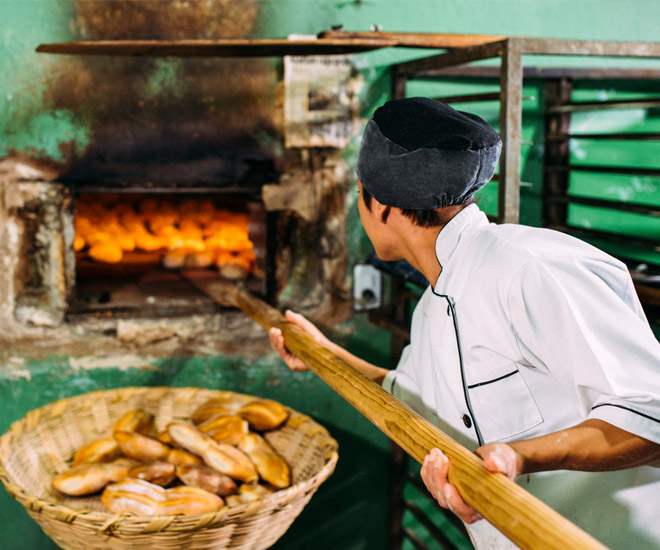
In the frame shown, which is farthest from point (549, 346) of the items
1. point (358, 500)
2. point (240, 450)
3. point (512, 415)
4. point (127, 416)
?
point (358, 500)

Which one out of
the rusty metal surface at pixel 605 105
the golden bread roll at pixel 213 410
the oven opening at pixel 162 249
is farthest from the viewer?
the oven opening at pixel 162 249

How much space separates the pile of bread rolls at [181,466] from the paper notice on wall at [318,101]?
1050mm

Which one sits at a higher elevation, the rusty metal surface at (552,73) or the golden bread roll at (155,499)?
the rusty metal surface at (552,73)

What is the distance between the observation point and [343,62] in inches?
100

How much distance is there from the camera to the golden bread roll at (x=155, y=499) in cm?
170

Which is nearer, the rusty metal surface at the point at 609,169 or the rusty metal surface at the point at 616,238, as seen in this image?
the rusty metal surface at the point at 609,169

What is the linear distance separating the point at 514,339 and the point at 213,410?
1.26 m

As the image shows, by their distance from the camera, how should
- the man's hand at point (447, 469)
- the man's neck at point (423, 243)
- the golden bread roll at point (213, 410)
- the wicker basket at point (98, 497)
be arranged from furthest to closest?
the golden bread roll at point (213, 410)
the wicker basket at point (98, 497)
the man's neck at point (423, 243)
the man's hand at point (447, 469)

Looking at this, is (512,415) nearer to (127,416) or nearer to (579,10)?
(127,416)

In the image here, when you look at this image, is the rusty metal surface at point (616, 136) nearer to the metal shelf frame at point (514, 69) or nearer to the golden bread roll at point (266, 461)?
the metal shelf frame at point (514, 69)

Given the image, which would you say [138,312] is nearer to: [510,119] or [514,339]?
[510,119]

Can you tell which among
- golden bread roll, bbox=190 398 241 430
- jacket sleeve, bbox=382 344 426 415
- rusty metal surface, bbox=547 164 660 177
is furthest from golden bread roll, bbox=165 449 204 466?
rusty metal surface, bbox=547 164 660 177

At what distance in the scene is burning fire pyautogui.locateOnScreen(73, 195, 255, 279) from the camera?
2.77 metres

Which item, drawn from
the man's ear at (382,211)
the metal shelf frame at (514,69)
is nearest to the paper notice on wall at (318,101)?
the metal shelf frame at (514,69)
